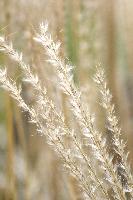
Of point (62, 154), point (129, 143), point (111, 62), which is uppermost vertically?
point (111, 62)

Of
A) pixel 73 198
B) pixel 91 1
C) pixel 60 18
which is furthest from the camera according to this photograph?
pixel 91 1

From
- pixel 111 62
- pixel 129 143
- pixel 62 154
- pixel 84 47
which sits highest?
pixel 84 47

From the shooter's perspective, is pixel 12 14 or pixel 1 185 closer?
pixel 12 14

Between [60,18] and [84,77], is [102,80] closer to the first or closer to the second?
[60,18]

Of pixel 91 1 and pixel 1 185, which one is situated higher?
pixel 91 1

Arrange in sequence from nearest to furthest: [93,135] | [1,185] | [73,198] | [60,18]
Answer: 1. [93,135]
2. [60,18]
3. [73,198]
4. [1,185]

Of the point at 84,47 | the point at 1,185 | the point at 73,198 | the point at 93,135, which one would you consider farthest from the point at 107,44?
the point at 1,185

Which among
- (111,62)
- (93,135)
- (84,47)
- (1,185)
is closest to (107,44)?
(111,62)

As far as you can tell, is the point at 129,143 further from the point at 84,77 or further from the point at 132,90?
the point at 132,90

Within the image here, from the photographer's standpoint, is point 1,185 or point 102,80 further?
point 1,185
